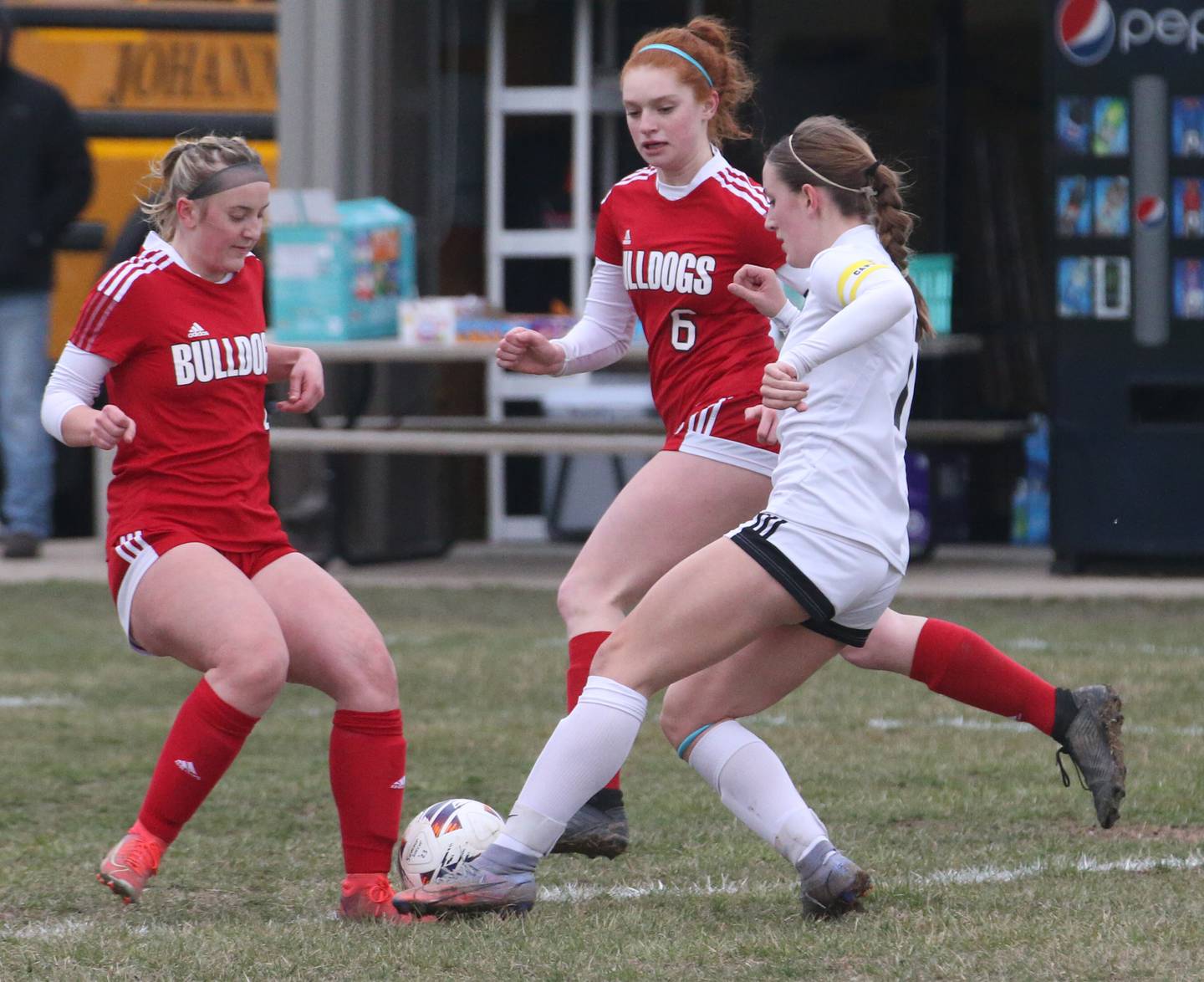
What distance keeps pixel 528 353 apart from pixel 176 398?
0.86 metres

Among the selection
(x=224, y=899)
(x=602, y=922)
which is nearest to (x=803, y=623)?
(x=602, y=922)

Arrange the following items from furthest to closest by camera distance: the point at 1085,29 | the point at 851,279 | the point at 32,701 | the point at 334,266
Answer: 1. the point at 334,266
2. the point at 1085,29
3. the point at 32,701
4. the point at 851,279

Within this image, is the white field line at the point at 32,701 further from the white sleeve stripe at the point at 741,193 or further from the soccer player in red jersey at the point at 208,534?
the white sleeve stripe at the point at 741,193

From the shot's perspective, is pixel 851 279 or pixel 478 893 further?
pixel 478 893

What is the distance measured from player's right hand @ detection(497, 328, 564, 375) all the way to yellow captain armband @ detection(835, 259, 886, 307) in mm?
954

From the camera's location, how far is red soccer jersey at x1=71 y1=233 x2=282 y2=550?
426 centimetres

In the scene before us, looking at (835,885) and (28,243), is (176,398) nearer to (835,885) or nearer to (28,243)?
(835,885)

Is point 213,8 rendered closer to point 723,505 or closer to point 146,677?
point 146,677

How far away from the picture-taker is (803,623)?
4020mm

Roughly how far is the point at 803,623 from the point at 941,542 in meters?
8.20

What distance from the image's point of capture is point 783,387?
12.2 ft

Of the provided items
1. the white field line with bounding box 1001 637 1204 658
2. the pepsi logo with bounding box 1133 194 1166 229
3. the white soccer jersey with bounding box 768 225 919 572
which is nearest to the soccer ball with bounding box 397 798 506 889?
the white soccer jersey with bounding box 768 225 919 572

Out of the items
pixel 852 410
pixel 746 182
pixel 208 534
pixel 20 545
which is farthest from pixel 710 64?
pixel 20 545

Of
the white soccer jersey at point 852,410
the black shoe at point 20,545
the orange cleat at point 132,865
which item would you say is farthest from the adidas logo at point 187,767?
the black shoe at point 20,545
